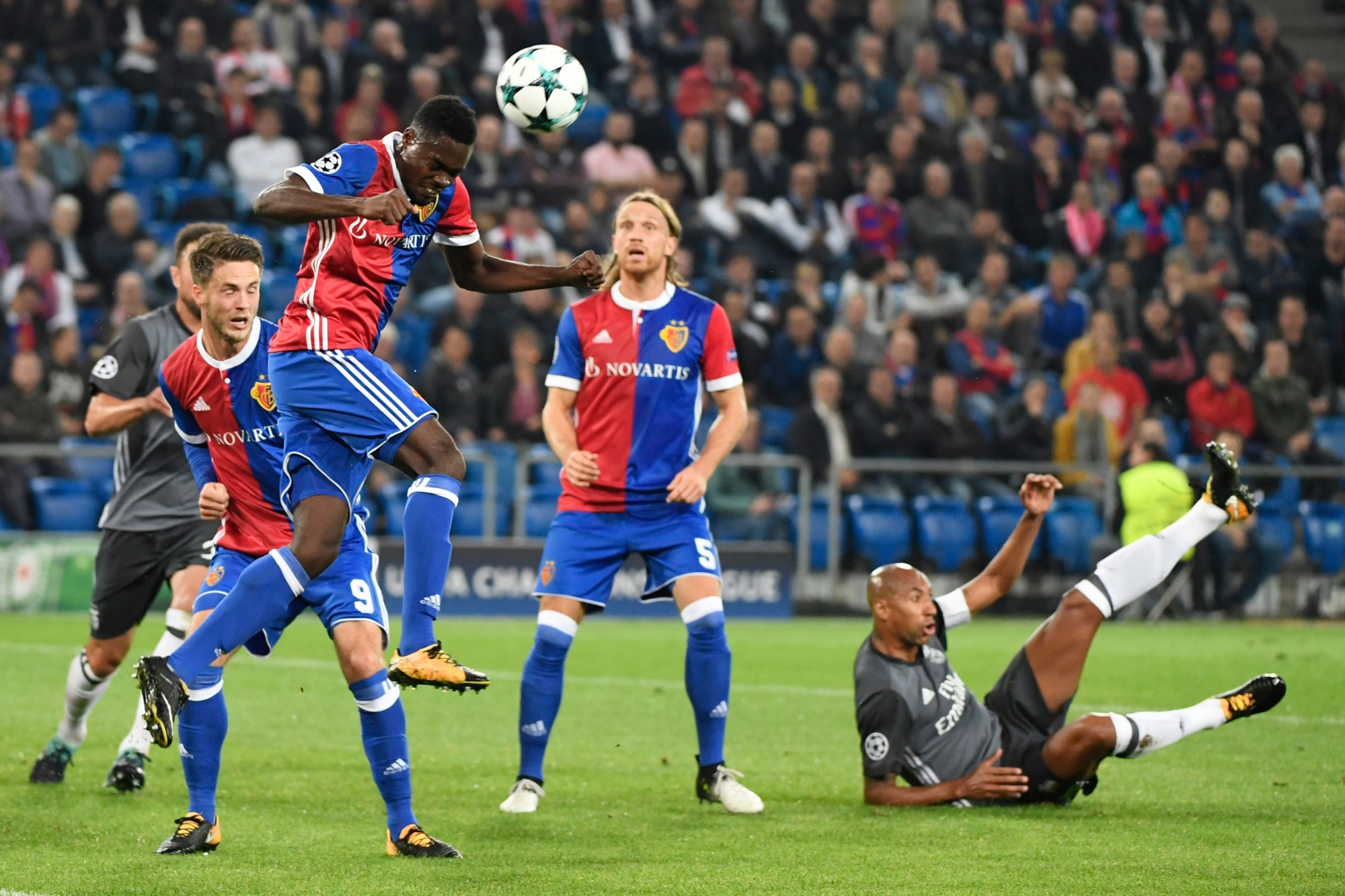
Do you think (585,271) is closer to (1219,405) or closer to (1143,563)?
(1143,563)

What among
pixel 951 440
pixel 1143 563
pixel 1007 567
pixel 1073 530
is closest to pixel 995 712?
pixel 1007 567

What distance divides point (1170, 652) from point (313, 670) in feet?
21.2

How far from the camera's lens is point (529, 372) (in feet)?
52.6

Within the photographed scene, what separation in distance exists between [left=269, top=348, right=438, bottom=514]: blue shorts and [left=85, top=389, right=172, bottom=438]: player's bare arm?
1.36 m

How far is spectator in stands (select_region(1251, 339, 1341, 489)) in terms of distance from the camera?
58.5 feet

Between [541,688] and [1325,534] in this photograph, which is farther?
[1325,534]

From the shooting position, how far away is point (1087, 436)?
55.6 ft

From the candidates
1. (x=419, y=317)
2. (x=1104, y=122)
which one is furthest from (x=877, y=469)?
(x=1104, y=122)

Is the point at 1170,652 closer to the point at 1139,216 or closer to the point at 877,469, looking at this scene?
the point at 877,469

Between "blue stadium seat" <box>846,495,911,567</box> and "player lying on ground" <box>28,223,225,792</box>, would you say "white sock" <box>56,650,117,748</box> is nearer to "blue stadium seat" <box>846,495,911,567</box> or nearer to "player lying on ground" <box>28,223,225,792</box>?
"player lying on ground" <box>28,223,225,792</box>

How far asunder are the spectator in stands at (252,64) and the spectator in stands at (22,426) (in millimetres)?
4115

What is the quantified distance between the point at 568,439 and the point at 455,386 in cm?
884

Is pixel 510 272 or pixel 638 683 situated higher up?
pixel 510 272

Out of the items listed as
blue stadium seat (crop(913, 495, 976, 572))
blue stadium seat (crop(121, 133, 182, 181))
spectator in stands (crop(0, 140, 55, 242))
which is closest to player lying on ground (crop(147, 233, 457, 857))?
blue stadium seat (crop(913, 495, 976, 572))
